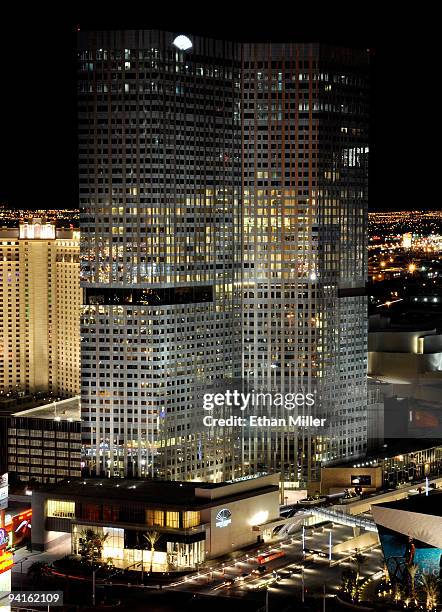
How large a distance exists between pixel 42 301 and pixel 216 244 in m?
36.9

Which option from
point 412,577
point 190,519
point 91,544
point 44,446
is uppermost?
point 44,446

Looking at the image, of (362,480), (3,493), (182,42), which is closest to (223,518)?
(362,480)

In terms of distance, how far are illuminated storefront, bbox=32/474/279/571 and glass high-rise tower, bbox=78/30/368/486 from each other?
8.42 meters

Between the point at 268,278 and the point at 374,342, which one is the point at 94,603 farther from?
the point at 374,342

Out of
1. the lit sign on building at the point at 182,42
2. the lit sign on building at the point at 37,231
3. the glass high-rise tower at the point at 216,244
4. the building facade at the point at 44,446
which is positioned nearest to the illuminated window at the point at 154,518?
the glass high-rise tower at the point at 216,244

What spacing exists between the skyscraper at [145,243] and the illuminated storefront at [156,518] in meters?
6.54

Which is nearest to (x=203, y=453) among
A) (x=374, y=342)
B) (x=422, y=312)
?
(x=374, y=342)

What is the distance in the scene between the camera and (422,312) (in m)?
165

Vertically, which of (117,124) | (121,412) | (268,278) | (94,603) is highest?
(117,124)

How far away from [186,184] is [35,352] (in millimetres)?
42191

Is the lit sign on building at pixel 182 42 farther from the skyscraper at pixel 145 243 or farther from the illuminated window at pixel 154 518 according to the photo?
the illuminated window at pixel 154 518

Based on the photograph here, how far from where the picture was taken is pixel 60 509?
98.8 meters

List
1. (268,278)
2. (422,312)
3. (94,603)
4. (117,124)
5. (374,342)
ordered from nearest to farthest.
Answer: (94,603), (117,124), (268,278), (374,342), (422,312)

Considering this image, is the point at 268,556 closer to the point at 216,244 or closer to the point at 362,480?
the point at 362,480
